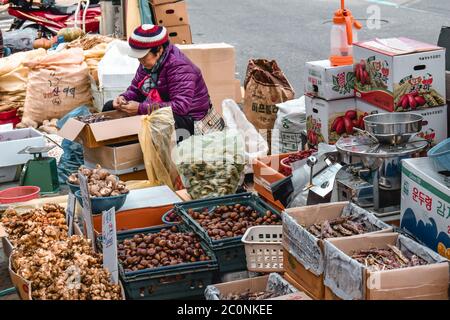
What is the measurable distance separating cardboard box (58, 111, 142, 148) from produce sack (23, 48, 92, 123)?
2608 mm

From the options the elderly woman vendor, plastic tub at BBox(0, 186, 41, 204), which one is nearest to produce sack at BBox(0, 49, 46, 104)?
the elderly woman vendor

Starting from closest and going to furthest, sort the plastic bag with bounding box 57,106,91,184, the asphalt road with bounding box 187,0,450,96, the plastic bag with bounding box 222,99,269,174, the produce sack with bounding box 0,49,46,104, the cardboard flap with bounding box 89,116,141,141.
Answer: the cardboard flap with bounding box 89,116,141,141
the plastic bag with bounding box 222,99,269,174
the plastic bag with bounding box 57,106,91,184
the produce sack with bounding box 0,49,46,104
the asphalt road with bounding box 187,0,450,96

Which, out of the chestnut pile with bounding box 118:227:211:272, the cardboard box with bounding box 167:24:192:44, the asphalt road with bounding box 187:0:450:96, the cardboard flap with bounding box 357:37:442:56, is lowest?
the asphalt road with bounding box 187:0:450:96

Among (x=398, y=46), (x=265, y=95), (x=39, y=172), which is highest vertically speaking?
(x=398, y=46)

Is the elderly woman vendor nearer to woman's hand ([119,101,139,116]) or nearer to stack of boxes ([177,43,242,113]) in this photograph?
woman's hand ([119,101,139,116])

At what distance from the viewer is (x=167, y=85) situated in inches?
274

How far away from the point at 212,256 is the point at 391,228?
113 cm

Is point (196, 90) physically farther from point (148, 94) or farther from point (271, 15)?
point (271, 15)

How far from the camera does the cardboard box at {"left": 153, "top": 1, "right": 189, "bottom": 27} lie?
404 inches

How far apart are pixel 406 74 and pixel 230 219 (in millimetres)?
1430

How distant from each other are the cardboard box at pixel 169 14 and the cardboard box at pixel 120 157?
387cm

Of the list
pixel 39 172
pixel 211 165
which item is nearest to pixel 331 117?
pixel 211 165

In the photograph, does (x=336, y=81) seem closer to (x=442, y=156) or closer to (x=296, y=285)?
(x=442, y=156)

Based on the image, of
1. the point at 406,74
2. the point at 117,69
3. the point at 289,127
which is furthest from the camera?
the point at 117,69
